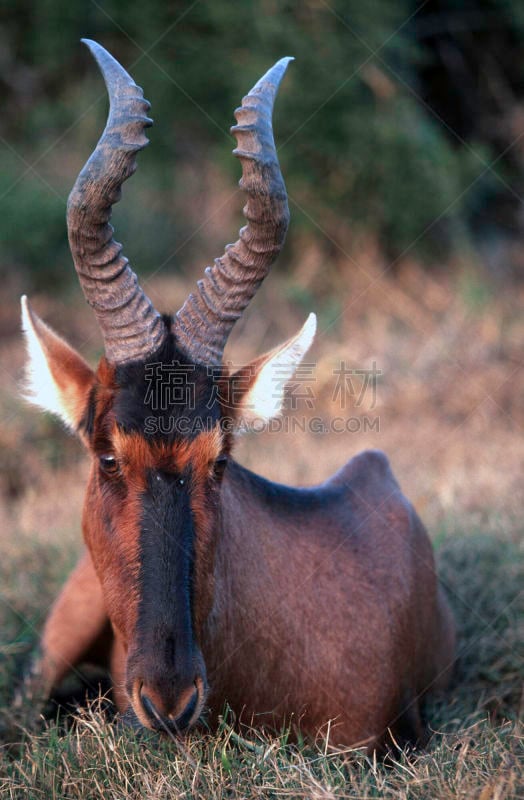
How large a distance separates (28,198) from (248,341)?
15.6 feet

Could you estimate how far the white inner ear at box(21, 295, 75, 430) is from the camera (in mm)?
4676

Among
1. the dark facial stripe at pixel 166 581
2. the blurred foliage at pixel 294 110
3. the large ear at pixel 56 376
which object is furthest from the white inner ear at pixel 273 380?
the blurred foliage at pixel 294 110

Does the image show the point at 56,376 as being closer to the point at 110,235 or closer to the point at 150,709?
the point at 110,235

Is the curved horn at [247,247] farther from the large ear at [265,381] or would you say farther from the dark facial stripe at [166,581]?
the dark facial stripe at [166,581]

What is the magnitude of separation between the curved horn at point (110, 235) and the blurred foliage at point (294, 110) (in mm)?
9763

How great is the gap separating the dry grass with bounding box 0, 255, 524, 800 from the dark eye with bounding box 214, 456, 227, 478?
1194 millimetres

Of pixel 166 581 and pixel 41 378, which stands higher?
pixel 41 378

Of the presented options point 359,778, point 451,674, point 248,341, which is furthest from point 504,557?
point 248,341

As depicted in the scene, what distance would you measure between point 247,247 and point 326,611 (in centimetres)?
204

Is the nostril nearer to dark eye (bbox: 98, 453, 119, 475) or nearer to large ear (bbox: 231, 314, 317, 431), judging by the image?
dark eye (bbox: 98, 453, 119, 475)

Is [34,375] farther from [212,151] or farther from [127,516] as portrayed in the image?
[212,151]

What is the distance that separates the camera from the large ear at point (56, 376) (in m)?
4.65

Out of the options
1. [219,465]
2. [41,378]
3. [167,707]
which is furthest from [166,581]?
[41,378]

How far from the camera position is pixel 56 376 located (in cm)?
468
